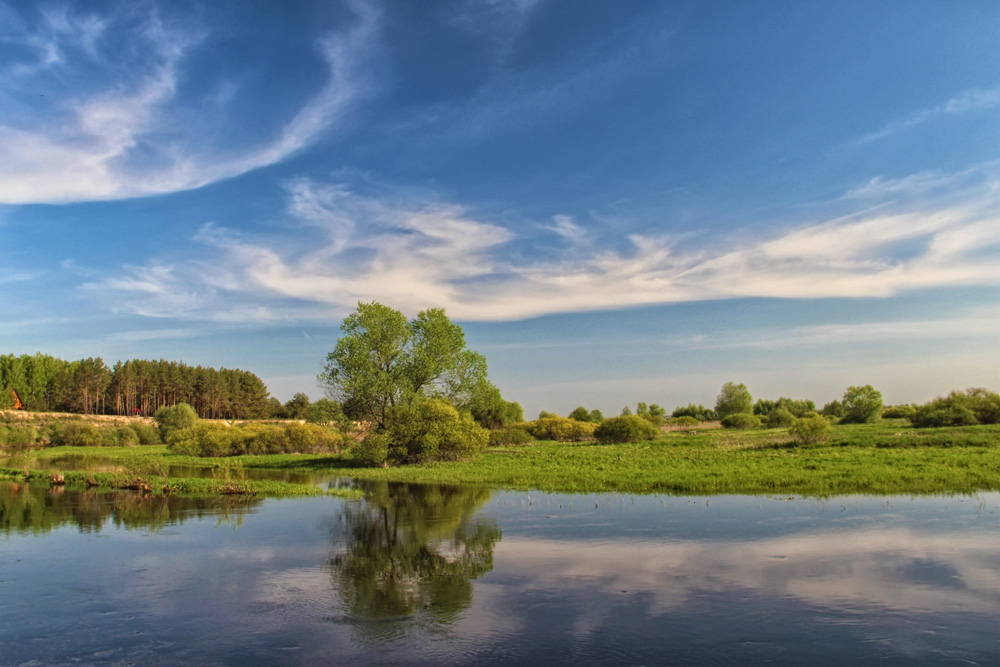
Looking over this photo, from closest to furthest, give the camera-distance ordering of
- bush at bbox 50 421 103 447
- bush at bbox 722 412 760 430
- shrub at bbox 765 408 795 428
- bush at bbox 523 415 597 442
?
bush at bbox 523 415 597 442 → bush at bbox 50 421 103 447 → bush at bbox 722 412 760 430 → shrub at bbox 765 408 795 428

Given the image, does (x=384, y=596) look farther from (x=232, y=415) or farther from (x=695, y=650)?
(x=232, y=415)

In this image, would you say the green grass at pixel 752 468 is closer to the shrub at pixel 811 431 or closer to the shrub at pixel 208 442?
the shrub at pixel 811 431

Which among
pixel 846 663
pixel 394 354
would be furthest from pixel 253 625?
pixel 394 354

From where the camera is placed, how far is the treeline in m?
123

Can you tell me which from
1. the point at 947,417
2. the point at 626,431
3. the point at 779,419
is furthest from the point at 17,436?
the point at 947,417

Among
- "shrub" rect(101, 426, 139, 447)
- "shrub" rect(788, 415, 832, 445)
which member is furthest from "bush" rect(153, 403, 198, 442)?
"shrub" rect(788, 415, 832, 445)

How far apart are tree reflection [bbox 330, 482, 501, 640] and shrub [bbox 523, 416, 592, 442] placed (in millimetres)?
48402

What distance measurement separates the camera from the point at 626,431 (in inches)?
2537

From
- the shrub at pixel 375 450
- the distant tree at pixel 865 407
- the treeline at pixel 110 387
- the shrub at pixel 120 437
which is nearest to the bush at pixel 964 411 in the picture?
the distant tree at pixel 865 407

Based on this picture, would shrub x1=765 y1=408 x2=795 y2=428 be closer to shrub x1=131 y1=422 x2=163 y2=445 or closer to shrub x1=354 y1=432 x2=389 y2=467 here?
shrub x1=354 y1=432 x2=389 y2=467

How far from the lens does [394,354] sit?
53.0 metres

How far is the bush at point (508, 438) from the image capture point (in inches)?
2628

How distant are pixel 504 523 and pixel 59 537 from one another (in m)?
14.6

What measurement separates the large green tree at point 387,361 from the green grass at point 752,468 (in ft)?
18.1
